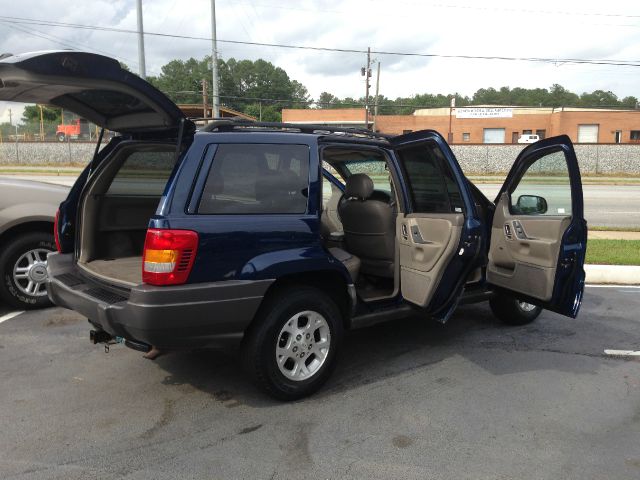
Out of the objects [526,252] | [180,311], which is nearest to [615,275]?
[526,252]

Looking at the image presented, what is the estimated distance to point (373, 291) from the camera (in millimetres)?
4609

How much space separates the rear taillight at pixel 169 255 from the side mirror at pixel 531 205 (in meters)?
3.13

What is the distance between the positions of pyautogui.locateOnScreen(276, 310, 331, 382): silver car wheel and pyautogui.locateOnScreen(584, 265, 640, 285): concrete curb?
17.5ft

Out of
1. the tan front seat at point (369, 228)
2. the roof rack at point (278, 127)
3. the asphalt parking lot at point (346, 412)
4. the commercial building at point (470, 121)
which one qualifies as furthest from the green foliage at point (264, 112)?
the asphalt parking lot at point (346, 412)

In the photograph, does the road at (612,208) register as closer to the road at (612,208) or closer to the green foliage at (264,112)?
the road at (612,208)

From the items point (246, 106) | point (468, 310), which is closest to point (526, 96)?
point (246, 106)

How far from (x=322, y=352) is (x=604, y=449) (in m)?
1.85

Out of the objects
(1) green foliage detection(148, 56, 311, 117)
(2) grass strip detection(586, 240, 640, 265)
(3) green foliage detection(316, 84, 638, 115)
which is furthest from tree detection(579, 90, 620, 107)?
(2) grass strip detection(586, 240, 640, 265)

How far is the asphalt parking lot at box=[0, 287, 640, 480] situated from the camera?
2951mm

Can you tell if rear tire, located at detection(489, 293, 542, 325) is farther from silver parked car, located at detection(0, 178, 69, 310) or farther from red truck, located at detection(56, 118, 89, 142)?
red truck, located at detection(56, 118, 89, 142)

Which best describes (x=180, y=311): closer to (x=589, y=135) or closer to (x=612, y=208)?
(x=612, y=208)

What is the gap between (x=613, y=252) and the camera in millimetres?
8820

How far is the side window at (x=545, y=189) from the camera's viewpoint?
4359 millimetres

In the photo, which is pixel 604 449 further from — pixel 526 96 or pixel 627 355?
pixel 526 96
